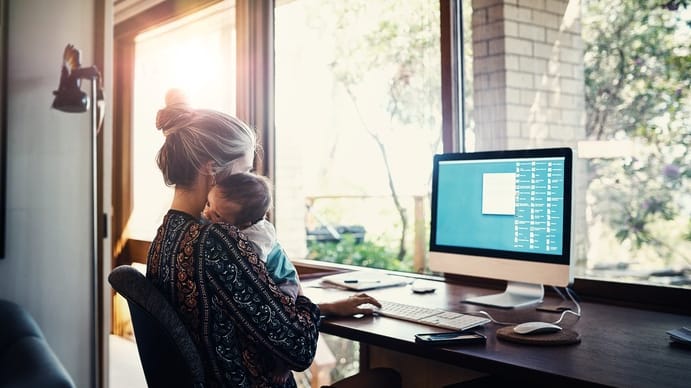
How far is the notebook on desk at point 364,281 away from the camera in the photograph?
6.95ft

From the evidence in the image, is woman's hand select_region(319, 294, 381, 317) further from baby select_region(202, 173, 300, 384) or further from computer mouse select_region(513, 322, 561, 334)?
computer mouse select_region(513, 322, 561, 334)

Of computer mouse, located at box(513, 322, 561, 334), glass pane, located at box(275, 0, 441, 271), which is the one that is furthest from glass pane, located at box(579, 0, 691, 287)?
glass pane, located at box(275, 0, 441, 271)

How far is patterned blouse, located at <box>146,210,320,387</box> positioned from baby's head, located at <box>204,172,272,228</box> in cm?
19

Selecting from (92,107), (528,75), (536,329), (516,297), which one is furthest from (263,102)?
(536,329)

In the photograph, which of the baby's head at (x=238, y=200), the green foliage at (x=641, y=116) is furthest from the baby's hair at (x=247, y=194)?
the green foliage at (x=641, y=116)

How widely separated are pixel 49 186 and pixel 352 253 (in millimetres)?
1645

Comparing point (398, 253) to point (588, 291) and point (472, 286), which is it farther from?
point (588, 291)

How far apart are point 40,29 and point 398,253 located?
192 cm

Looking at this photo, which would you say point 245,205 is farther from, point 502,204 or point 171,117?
point 502,204

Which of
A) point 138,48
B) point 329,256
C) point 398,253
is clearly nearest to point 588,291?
point 398,253

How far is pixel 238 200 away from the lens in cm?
156

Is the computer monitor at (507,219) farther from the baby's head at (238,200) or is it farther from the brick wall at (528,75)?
the baby's head at (238,200)

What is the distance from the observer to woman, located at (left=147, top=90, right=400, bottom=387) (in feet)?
4.21

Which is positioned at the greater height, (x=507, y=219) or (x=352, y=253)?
(x=507, y=219)
